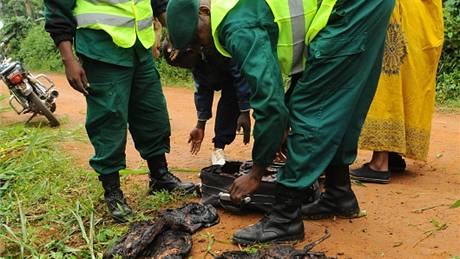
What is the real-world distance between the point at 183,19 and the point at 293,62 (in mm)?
597

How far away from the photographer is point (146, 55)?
3.34 meters

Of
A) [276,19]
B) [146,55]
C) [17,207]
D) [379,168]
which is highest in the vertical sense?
[276,19]

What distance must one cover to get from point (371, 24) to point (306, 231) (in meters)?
1.12

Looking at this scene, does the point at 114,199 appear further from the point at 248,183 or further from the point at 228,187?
the point at 248,183

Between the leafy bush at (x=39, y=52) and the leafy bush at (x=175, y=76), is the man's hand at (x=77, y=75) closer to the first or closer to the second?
the leafy bush at (x=175, y=76)

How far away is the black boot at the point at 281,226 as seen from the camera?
275 cm

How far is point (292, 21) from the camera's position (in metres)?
2.60

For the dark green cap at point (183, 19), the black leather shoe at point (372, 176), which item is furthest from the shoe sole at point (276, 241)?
the black leather shoe at point (372, 176)

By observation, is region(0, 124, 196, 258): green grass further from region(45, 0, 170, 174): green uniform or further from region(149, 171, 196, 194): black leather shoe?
region(45, 0, 170, 174): green uniform

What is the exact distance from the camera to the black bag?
309cm

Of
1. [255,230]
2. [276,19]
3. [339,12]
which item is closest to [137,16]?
[276,19]

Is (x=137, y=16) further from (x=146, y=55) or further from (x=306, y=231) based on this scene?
(x=306, y=231)

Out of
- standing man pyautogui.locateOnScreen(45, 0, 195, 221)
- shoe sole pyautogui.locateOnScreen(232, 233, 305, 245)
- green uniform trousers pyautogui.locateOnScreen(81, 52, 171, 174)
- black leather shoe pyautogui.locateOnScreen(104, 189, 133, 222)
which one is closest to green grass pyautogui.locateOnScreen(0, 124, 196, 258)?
black leather shoe pyautogui.locateOnScreen(104, 189, 133, 222)

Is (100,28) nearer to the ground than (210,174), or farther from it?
farther from it
